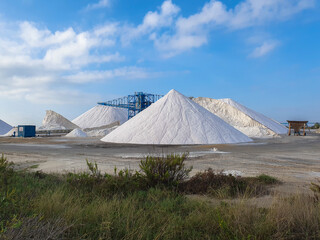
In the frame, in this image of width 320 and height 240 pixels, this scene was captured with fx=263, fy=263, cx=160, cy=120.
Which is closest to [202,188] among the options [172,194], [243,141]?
[172,194]

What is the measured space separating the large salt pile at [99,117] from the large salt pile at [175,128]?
55009 millimetres

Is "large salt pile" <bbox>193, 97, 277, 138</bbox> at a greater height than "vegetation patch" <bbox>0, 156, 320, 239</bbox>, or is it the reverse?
"large salt pile" <bbox>193, 97, 277, 138</bbox>

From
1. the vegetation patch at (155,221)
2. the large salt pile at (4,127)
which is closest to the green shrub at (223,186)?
the vegetation patch at (155,221)

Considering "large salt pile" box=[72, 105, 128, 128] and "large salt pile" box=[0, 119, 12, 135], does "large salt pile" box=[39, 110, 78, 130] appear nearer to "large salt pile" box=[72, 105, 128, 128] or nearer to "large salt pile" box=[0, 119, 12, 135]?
"large salt pile" box=[0, 119, 12, 135]

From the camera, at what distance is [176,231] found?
3180 mm

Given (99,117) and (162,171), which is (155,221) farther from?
(99,117)

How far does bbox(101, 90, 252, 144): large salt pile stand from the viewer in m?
19.1

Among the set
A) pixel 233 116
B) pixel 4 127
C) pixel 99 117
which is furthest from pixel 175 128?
pixel 99 117

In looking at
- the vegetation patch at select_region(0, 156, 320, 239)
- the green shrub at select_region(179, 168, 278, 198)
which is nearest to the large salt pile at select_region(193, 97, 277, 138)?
the green shrub at select_region(179, 168, 278, 198)

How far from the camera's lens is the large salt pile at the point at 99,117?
77.5m

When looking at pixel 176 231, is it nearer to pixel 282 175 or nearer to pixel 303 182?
pixel 303 182

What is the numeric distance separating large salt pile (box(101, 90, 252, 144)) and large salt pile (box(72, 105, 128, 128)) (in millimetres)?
55009

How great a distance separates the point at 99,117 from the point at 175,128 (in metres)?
63.7

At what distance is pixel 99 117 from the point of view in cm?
8062
